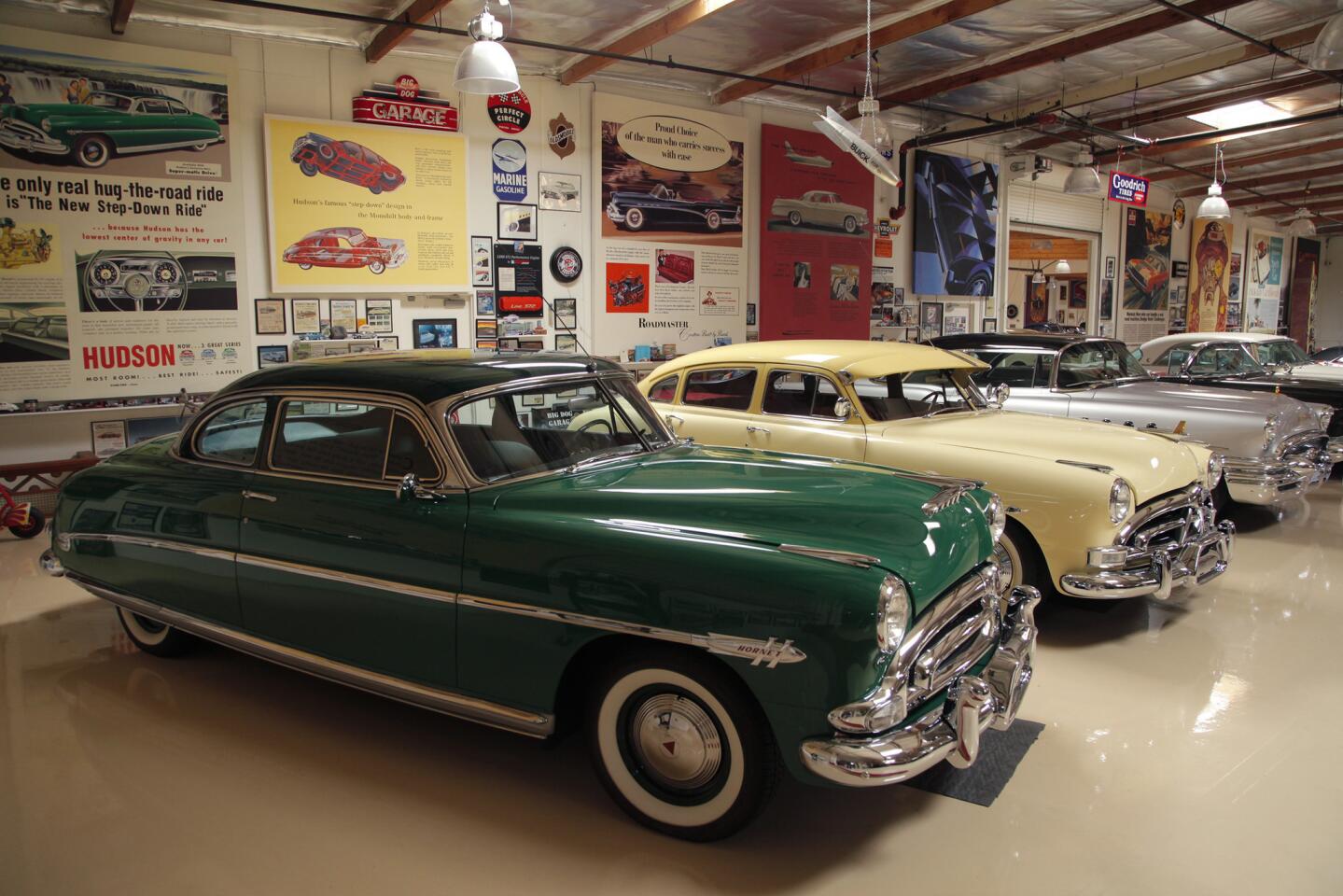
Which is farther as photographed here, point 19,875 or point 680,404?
point 680,404

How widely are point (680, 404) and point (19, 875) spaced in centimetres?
384

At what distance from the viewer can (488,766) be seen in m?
3.12

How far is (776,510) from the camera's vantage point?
2.74m

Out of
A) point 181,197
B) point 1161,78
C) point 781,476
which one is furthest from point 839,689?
point 1161,78

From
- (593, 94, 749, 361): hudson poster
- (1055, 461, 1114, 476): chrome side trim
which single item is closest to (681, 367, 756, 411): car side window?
(1055, 461, 1114, 476): chrome side trim

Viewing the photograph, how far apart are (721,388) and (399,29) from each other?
4.06 metres

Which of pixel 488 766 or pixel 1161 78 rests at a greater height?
pixel 1161 78

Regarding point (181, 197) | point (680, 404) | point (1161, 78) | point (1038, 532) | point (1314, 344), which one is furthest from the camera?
point (1314, 344)

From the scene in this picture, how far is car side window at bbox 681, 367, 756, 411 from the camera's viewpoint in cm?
527

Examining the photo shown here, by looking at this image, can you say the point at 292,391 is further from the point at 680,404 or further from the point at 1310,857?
the point at 1310,857

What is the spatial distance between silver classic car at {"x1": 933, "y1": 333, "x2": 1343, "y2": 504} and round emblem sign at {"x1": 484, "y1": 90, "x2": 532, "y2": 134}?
4338mm

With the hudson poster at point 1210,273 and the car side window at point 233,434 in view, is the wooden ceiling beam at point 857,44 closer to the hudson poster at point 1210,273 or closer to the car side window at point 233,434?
the car side window at point 233,434

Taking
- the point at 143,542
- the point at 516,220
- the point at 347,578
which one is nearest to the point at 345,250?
the point at 516,220

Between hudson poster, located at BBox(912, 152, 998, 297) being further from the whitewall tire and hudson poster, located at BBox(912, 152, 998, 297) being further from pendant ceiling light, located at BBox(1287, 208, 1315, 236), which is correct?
the whitewall tire
